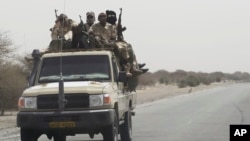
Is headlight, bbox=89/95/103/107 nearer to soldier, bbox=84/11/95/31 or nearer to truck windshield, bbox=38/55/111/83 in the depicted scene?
truck windshield, bbox=38/55/111/83

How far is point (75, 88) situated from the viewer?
11.6 meters

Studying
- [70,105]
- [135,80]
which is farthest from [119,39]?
[70,105]

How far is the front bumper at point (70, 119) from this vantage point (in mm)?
11328

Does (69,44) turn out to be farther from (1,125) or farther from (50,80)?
(1,125)

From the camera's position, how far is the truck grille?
1154 cm

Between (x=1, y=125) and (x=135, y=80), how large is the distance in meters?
8.23

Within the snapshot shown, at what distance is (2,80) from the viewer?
32344mm

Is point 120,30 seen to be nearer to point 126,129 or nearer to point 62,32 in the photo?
point 62,32

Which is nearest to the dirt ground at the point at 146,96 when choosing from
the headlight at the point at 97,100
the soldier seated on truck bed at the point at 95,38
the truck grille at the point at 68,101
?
the soldier seated on truck bed at the point at 95,38

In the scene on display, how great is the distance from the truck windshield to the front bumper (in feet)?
4.50

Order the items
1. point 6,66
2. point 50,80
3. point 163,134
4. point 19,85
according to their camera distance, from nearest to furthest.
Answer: point 50,80
point 163,134
point 6,66
point 19,85

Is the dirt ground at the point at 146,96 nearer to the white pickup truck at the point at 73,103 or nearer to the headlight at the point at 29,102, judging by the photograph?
the white pickup truck at the point at 73,103

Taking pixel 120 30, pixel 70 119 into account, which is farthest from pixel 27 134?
pixel 120 30

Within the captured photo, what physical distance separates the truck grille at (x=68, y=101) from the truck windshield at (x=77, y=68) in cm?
109
